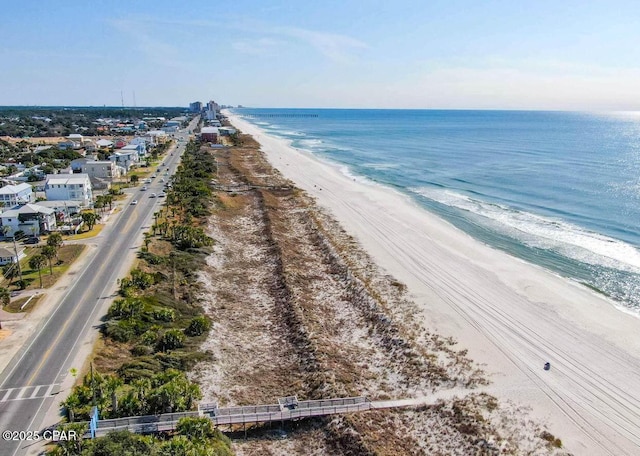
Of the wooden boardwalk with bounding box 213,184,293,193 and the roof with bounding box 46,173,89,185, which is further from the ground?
the roof with bounding box 46,173,89,185

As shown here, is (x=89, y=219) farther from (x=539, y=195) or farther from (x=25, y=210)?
(x=539, y=195)

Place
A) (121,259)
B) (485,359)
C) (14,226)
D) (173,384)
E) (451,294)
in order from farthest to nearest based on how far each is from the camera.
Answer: (14,226)
(121,259)
(451,294)
(485,359)
(173,384)

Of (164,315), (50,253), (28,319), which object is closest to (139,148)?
(50,253)

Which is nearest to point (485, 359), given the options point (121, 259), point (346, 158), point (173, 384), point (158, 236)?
point (173, 384)

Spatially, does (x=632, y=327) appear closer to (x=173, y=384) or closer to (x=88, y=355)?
(x=173, y=384)

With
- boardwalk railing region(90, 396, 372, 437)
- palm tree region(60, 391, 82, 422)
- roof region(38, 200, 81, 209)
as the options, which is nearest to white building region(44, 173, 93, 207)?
roof region(38, 200, 81, 209)

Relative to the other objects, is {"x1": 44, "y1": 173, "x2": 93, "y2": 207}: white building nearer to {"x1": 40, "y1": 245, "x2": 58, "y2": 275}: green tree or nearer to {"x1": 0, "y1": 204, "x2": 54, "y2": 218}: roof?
{"x1": 0, "y1": 204, "x2": 54, "y2": 218}: roof

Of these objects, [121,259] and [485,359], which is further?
[121,259]
